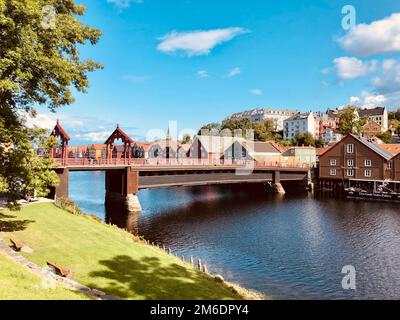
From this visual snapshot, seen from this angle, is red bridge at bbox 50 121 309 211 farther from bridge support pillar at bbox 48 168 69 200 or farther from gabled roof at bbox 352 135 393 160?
gabled roof at bbox 352 135 393 160

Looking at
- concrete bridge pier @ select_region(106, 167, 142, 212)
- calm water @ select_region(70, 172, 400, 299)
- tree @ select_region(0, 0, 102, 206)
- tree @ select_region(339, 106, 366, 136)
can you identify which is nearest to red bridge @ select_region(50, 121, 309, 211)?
concrete bridge pier @ select_region(106, 167, 142, 212)

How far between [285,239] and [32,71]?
30550 mm

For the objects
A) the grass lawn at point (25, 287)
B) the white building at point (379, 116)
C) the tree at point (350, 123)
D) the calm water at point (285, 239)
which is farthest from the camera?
the white building at point (379, 116)

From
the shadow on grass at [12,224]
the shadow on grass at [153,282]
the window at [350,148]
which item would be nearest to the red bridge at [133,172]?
the shadow on grass at [12,224]

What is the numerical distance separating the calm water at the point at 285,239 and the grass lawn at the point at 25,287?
1528 centimetres

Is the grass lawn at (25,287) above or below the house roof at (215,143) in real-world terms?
below

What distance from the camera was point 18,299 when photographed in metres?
11.3

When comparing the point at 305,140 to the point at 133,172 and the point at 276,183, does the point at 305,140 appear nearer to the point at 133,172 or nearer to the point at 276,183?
the point at 276,183

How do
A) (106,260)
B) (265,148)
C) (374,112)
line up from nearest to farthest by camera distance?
(106,260) < (265,148) < (374,112)

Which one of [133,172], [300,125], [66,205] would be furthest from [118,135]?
[300,125]

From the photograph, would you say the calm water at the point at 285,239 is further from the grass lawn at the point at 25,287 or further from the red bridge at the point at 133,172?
the grass lawn at the point at 25,287

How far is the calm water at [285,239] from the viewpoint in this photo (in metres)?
25.7

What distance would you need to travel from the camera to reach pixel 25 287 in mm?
12852
